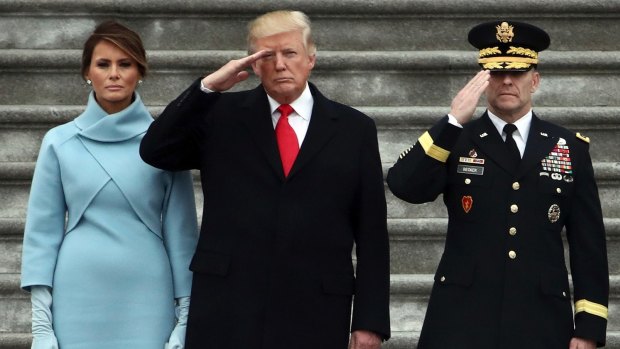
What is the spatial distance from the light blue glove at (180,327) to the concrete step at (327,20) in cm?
266

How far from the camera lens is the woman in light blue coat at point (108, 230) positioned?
520 cm

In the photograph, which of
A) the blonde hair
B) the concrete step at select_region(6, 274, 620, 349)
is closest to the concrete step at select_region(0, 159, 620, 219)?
the concrete step at select_region(6, 274, 620, 349)

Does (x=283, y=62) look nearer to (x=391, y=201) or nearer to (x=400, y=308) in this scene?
(x=400, y=308)

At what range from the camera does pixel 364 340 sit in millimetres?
5246

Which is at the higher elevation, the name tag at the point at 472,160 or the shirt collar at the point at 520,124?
the shirt collar at the point at 520,124

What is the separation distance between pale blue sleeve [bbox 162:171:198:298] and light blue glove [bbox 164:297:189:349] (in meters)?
0.03

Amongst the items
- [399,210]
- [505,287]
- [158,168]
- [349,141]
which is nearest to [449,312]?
[505,287]

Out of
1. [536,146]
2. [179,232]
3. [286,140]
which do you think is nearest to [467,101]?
[536,146]

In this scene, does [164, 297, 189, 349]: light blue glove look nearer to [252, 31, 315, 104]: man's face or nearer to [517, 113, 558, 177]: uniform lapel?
[252, 31, 315, 104]: man's face

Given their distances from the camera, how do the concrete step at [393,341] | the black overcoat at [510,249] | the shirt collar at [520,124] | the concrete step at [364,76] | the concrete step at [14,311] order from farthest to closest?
the concrete step at [364,76] < the concrete step at [14,311] < the concrete step at [393,341] < the shirt collar at [520,124] < the black overcoat at [510,249]

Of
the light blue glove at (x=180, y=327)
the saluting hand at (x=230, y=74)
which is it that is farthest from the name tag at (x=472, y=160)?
the light blue glove at (x=180, y=327)

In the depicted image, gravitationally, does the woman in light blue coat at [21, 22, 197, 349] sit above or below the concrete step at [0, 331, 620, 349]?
above

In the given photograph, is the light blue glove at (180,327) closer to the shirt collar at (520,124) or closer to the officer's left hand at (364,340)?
the officer's left hand at (364,340)

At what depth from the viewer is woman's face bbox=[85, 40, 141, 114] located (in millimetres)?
5309
